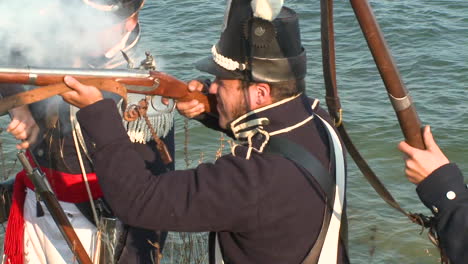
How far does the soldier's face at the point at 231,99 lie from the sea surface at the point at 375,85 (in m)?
1.86

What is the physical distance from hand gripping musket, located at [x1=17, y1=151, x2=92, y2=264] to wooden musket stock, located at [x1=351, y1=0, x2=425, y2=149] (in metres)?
2.07

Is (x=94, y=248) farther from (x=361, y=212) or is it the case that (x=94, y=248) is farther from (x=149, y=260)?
(x=361, y=212)

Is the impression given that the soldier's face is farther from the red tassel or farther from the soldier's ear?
the red tassel

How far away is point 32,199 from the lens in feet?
15.5

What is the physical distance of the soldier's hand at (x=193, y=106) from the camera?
4.31 meters

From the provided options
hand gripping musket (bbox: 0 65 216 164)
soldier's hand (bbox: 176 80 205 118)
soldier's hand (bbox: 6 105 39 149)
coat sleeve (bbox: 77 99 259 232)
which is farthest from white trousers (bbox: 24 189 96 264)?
coat sleeve (bbox: 77 99 259 232)

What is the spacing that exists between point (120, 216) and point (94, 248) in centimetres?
133

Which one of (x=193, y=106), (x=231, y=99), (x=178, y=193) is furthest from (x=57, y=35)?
(x=178, y=193)

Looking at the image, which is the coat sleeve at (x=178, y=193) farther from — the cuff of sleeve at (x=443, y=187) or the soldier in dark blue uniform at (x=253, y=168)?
the cuff of sleeve at (x=443, y=187)

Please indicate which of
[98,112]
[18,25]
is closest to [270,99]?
[98,112]

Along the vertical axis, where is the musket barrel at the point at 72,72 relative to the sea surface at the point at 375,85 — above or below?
above

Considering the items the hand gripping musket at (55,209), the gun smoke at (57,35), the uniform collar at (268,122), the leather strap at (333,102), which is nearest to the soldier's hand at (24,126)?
the hand gripping musket at (55,209)

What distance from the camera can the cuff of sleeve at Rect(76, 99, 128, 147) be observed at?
3402 millimetres

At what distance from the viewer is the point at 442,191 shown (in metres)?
3.03
